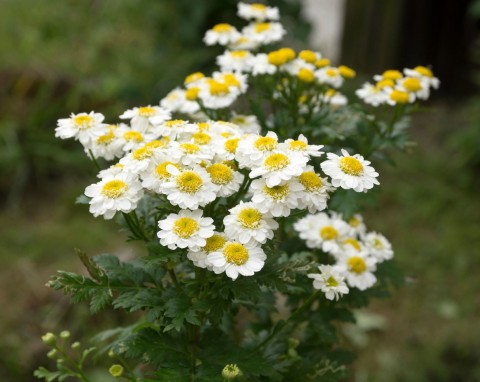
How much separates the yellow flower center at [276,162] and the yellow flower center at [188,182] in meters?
0.13

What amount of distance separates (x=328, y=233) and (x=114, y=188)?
57 centimetres

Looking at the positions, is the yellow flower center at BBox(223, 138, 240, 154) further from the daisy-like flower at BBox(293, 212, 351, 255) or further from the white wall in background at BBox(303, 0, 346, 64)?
the white wall in background at BBox(303, 0, 346, 64)

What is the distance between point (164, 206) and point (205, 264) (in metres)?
0.17

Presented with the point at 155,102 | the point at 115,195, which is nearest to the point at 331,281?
the point at 115,195

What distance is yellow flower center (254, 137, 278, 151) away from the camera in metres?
1.19

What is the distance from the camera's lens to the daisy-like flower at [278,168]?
1.13 metres

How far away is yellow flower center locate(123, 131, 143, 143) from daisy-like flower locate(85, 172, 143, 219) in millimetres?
143

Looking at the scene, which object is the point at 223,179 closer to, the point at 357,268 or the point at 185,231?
the point at 185,231

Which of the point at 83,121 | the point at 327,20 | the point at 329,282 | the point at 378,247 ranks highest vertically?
the point at 83,121

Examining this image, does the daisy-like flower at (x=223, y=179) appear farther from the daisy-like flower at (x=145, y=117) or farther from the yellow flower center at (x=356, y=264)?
the yellow flower center at (x=356, y=264)

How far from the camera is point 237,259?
113 centimetres

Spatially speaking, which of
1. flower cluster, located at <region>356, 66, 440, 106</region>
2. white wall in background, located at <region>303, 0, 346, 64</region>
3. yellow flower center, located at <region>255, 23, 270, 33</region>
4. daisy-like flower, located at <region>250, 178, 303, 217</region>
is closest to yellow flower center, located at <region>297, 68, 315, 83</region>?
flower cluster, located at <region>356, 66, 440, 106</region>

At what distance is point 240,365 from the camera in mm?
1298

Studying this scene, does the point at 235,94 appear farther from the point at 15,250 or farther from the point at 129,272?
the point at 15,250
